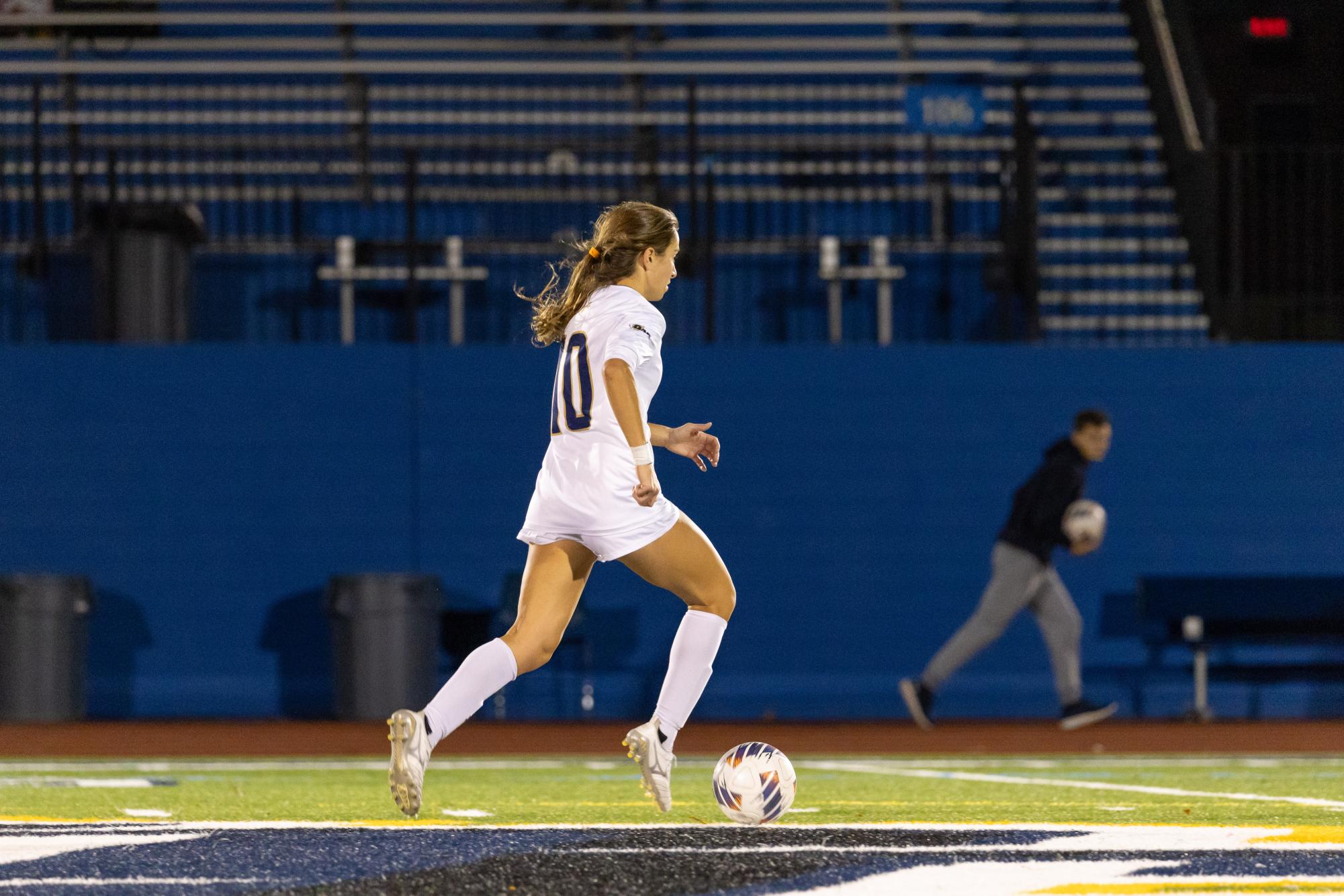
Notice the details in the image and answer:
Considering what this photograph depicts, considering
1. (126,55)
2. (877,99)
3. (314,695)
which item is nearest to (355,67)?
(126,55)

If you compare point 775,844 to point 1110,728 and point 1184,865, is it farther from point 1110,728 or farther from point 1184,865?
point 1110,728

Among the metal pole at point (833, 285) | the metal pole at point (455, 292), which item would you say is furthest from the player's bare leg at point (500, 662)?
the metal pole at point (833, 285)

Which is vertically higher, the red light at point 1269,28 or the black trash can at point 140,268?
the red light at point 1269,28

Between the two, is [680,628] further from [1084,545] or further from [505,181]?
[505,181]

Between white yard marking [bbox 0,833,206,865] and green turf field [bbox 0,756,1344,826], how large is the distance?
0.85 meters

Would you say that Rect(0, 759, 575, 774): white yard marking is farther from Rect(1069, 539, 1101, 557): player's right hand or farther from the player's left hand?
the player's left hand

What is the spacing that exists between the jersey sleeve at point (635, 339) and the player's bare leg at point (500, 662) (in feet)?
2.11

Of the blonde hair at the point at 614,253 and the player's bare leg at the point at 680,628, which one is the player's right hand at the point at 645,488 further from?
the blonde hair at the point at 614,253

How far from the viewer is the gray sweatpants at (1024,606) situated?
39.7 feet

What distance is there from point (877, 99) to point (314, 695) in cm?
786

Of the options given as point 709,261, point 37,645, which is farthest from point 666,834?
point 709,261

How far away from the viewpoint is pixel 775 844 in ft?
17.4

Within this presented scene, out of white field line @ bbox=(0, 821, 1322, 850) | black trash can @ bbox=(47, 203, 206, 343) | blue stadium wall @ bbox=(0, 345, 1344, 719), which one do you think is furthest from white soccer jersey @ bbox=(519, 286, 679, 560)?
black trash can @ bbox=(47, 203, 206, 343)

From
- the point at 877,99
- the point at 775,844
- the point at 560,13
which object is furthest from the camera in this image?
the point at 560,13
